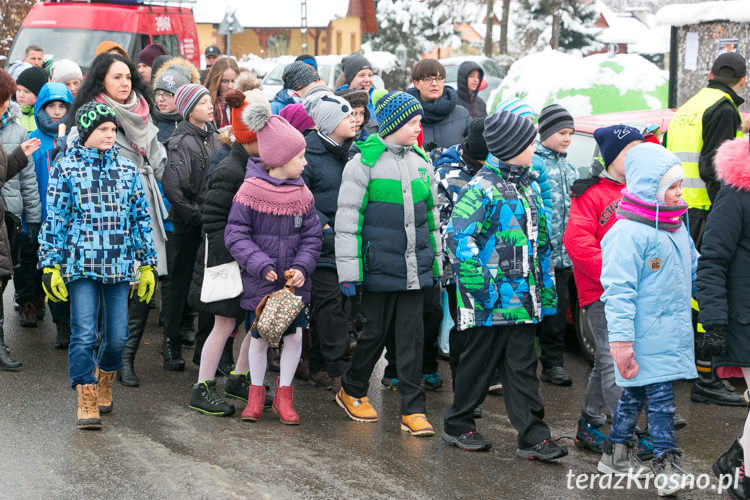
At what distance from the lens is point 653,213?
17.1ft

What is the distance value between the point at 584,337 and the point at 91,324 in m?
3.90

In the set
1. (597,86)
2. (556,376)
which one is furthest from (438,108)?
(597,86)

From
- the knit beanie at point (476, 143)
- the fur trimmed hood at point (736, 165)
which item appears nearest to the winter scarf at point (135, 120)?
the knit beanie at point (476, 143)

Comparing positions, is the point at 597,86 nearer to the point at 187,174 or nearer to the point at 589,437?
the point at 187,174

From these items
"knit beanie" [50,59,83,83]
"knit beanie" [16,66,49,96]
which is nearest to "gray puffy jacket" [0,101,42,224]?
"knit beanie" [16,66,49,96]

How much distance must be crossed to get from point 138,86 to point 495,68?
2256 centimetres

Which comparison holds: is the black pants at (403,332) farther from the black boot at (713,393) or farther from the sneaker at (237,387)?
the black boot at (713,393)

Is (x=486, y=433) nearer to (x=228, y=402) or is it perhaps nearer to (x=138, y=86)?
(x=228, y=402)

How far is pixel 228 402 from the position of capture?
679 centimetres

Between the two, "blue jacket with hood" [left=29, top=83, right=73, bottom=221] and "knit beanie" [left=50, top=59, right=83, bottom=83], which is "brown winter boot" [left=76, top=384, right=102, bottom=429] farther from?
"knit beanie" [left=50, top=59, right=83, bottom=83]

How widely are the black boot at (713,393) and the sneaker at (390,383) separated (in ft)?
7.01

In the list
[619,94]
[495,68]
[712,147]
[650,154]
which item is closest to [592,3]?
[495,68]

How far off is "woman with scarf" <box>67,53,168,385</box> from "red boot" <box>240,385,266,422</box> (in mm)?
1331

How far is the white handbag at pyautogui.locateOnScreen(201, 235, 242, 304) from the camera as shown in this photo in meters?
6.38
